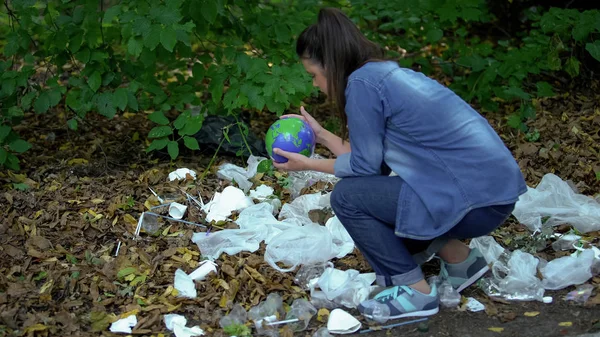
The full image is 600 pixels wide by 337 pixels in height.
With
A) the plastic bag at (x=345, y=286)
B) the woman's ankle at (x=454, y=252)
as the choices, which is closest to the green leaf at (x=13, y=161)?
the plastic bag at (x=345, y=286)

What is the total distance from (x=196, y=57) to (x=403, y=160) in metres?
2.81

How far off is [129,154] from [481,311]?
10.3 feet

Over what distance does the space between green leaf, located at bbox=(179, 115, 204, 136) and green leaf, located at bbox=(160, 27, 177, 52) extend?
75cm

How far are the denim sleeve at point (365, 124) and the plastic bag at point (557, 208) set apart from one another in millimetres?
1416

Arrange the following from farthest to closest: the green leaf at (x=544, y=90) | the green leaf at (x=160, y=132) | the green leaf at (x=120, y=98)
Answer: the green leaf at (x=544, y=90), the green leaf at (x=160, y=132), the green leaf at (x=120, y=98)

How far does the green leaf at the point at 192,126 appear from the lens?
5.11m

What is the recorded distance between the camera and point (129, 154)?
5.70 metres

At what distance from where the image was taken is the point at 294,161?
3.62 metres

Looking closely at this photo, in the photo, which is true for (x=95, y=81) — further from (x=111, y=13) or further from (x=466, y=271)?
(x=466, y=271)

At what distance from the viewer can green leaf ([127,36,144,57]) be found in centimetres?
465

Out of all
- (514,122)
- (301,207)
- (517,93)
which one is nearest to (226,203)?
(301,207)

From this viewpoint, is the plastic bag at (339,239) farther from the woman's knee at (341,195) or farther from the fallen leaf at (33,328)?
the fallen leaf at (33,328)

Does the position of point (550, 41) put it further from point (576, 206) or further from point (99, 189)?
point (99, 189)

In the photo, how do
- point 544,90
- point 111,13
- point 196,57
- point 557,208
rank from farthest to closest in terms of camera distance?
point 544,90
point 196,57
point 111,13
point 557,208
